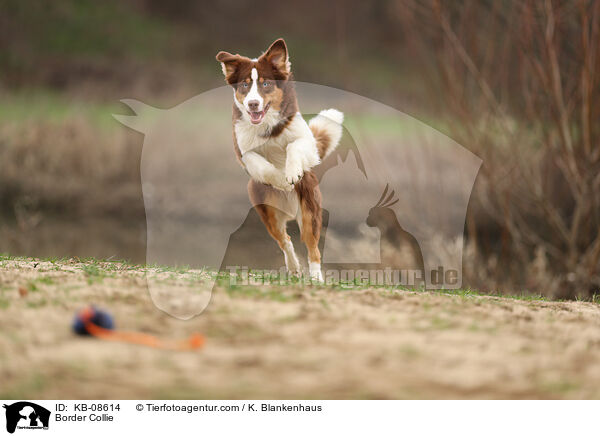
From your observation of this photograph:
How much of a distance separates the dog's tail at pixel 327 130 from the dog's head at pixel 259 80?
1.72 feet

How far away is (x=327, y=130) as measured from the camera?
17.2 feet

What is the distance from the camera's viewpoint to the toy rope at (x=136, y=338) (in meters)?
3.22

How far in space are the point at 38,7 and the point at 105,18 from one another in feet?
7.19

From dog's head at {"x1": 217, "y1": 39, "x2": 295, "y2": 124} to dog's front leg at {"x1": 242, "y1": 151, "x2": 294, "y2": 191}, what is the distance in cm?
28

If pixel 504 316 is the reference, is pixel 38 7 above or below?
above

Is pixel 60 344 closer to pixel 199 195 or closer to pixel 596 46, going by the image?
pixel 596 46

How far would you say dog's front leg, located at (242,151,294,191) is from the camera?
15.5 ft

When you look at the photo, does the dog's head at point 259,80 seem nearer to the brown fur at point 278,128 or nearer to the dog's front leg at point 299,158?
the brown fur at point 278,128

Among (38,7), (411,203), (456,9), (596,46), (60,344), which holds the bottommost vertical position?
(60,344)

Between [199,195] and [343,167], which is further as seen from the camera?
[199,195]

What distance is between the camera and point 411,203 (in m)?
9.30

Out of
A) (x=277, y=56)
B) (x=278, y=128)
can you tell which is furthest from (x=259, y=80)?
(x=278, y=128)

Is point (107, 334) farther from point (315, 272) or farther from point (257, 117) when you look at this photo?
point (315, 272)
